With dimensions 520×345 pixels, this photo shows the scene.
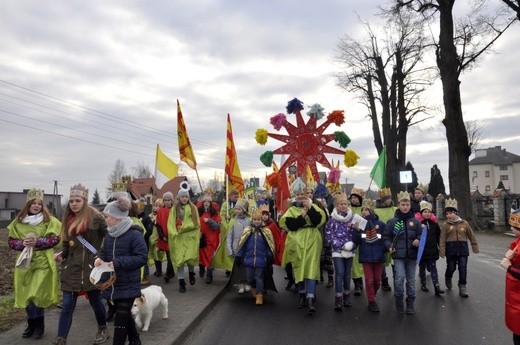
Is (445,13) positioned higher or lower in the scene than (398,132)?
higher

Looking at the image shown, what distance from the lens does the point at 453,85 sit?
23.2m

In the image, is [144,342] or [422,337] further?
[422,337]

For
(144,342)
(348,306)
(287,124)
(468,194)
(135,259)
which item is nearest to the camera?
(135,259)

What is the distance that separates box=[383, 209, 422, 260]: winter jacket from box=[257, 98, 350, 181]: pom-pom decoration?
330 cm

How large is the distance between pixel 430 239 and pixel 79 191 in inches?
252

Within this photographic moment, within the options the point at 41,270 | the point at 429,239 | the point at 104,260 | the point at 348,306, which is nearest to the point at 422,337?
the point at 348,306

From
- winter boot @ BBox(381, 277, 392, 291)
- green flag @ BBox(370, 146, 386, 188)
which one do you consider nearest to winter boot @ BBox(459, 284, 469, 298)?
winter boot @ BBox(381, 277, 392, 291)

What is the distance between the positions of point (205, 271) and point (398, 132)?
81.3 ft

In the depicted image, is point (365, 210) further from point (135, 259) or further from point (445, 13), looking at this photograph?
point (445, 13)

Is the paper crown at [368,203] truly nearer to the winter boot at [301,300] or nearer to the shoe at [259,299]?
the winter boot at [301,300]

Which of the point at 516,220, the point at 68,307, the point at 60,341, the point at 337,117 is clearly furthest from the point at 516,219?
the point at 337,117

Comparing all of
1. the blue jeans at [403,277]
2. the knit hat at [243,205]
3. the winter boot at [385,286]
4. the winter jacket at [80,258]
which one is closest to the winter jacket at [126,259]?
the winter jacket at [80,258]

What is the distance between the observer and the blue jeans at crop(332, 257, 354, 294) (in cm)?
777

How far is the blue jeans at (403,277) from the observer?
7.49 metres
